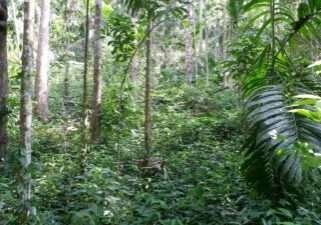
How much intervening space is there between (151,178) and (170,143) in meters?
1.89

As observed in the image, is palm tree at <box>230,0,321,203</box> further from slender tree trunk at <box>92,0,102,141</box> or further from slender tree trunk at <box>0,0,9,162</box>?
slender tree trunk at <box>92,0,102,141</box>

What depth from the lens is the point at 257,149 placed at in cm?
354

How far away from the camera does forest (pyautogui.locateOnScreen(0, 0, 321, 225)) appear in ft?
11.0

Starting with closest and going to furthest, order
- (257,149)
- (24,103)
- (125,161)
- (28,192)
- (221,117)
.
→ (257,149) < (28,192) < (24,103) < (125,161) < (221,117)

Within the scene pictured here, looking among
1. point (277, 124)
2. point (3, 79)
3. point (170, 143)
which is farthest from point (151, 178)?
point (277, 124)

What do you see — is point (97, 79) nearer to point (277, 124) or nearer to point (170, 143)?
point (170, 143)

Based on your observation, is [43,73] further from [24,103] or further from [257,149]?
[257,149]


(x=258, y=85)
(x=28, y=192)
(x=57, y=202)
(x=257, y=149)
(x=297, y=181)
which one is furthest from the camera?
(x=57, y=202)

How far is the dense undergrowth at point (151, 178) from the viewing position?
13.3ft

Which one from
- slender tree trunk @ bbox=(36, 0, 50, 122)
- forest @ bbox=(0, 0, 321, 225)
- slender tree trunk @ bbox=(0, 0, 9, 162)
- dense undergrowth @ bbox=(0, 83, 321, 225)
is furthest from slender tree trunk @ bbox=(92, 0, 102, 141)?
slender tree trunk @ bbox=(36, 0, 50, 122)

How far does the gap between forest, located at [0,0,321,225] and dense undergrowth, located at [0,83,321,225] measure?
0.02m

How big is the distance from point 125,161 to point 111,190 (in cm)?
213

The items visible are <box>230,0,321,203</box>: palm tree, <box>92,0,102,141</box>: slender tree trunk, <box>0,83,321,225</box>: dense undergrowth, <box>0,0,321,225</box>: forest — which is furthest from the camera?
<box>92,0,102,141</box>: slender tree trunk

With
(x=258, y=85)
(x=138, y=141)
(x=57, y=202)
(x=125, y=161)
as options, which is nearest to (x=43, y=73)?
(x=138, y=141)
